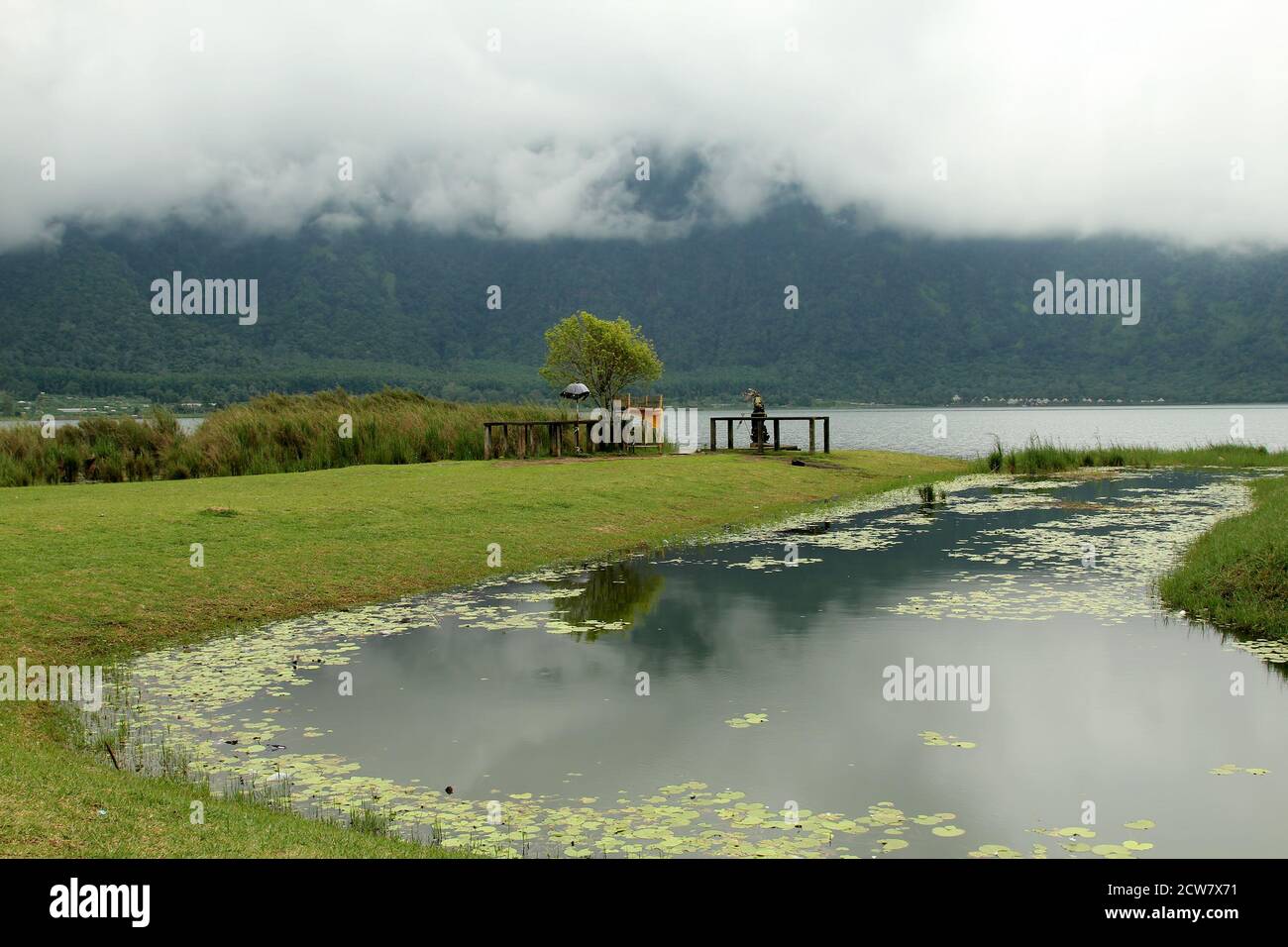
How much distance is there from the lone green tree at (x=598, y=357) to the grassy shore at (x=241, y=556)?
16.5 metres

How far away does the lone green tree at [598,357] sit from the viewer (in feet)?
189

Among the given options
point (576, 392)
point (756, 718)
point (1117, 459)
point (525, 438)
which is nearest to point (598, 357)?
point (576, 392)

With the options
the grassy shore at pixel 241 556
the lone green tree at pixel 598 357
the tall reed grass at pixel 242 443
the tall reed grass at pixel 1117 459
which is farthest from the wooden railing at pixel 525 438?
the tall reed grass at pixel 1117 459

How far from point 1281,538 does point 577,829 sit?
16.4 metres

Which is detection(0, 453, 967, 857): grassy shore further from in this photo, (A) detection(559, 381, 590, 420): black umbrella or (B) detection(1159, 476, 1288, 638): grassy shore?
(B) detection(1159, 476, 1288, 638): grassy shore

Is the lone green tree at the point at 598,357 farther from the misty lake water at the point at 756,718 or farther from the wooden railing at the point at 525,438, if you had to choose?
the misty lake water at the point at 756,718

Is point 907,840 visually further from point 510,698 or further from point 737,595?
point 737,595

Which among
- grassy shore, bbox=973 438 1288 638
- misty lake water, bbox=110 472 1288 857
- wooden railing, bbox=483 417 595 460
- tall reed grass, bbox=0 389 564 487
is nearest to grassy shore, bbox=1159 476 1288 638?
grassy shore, bbox=973 438 1288 638

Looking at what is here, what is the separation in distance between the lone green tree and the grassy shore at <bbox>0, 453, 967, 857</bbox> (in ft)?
54.2

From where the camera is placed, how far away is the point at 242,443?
41.3 metres

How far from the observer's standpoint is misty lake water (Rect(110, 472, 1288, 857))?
9.66 meters

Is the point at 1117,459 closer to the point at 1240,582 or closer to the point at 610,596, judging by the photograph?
the point at 1240,582

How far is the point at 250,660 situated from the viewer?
15961mm
